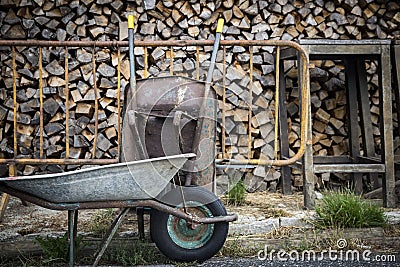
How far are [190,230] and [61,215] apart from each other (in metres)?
1.24

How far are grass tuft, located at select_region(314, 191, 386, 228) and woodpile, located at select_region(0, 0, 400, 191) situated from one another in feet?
3.62

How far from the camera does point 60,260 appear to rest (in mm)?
3105

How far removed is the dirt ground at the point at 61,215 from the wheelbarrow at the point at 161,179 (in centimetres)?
62

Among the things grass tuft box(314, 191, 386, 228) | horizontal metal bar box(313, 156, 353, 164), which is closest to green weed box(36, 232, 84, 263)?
grass tuft box(314, 191, 386, 228)

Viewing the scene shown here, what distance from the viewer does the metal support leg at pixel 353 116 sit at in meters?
4.48

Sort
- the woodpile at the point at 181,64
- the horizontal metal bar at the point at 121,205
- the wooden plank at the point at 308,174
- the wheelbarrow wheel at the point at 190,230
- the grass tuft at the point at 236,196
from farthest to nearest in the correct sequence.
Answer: the woodpile at the point at 181,64, the grass tuft at the point at 236,196, the wooden plank at the point at 308,174, the wheelbarrow wheel at the point at 190,230, the horizontal metal bar at the point at 121,205

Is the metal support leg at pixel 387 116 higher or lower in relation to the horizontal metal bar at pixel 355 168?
higher

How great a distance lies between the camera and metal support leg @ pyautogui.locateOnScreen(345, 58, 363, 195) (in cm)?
448

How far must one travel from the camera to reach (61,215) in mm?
3838

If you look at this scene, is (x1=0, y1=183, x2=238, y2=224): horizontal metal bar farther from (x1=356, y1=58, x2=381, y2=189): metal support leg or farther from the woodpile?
(x1=356, y1=58, x2=381, y2=189): metal support leg

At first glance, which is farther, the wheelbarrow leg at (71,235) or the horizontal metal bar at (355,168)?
the horizontal metal bar at (355,168)

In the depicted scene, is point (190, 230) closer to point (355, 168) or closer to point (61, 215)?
point (61, 215)

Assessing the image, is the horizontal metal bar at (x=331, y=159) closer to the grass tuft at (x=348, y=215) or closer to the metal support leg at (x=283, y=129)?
the metal support leg at (x=283, y=129)

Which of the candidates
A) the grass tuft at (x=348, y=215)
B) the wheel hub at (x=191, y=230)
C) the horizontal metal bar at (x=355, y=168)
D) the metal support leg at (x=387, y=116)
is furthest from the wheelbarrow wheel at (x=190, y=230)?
the metal support leg at (x=387, y=116)
